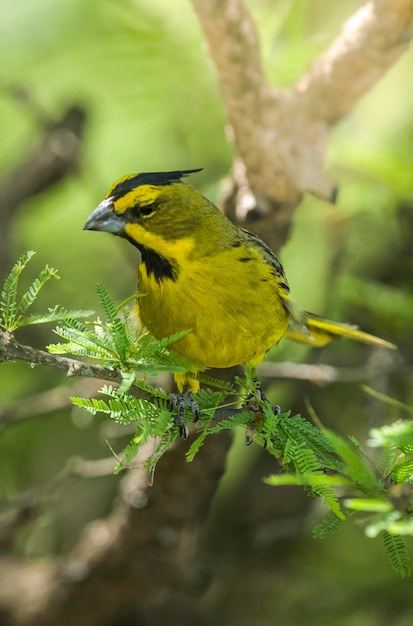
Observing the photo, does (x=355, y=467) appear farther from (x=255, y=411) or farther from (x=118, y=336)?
(x=118, y=336)

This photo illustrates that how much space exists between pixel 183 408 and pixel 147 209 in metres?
0.82

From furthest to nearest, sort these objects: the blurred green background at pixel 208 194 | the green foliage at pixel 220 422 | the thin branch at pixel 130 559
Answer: the blurred green background at pixel 208 194, the thin branch at pixel 130 559, the green foliage at pixel 220 422

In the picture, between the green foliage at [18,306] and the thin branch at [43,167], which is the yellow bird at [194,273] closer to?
the green foliage at [18,306]

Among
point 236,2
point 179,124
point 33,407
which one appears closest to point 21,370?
point 33,407

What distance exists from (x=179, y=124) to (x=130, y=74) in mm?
423

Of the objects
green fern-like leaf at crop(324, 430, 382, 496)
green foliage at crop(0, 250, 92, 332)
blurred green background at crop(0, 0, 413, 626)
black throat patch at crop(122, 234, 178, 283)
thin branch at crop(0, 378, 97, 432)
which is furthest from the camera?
blurred green background at crop(0, 0, 413, 626)

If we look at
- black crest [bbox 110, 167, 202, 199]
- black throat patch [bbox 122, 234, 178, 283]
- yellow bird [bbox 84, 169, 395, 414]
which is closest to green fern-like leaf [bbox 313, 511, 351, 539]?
yellow bird [bbox 84, 169, 395, 414]

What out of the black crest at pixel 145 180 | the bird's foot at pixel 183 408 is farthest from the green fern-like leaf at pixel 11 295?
the black crest at pixel 145 180

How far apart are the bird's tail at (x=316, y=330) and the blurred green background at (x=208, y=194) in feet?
1.98

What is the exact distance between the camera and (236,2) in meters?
3.03

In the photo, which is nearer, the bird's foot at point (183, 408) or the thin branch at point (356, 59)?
the bird's foot at point (183, 408)

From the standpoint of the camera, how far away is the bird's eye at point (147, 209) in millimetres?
2736

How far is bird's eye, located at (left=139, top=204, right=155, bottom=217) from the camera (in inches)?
108

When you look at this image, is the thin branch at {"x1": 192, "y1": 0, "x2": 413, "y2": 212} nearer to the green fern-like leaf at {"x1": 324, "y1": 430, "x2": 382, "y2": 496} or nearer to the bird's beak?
the bird's beak
